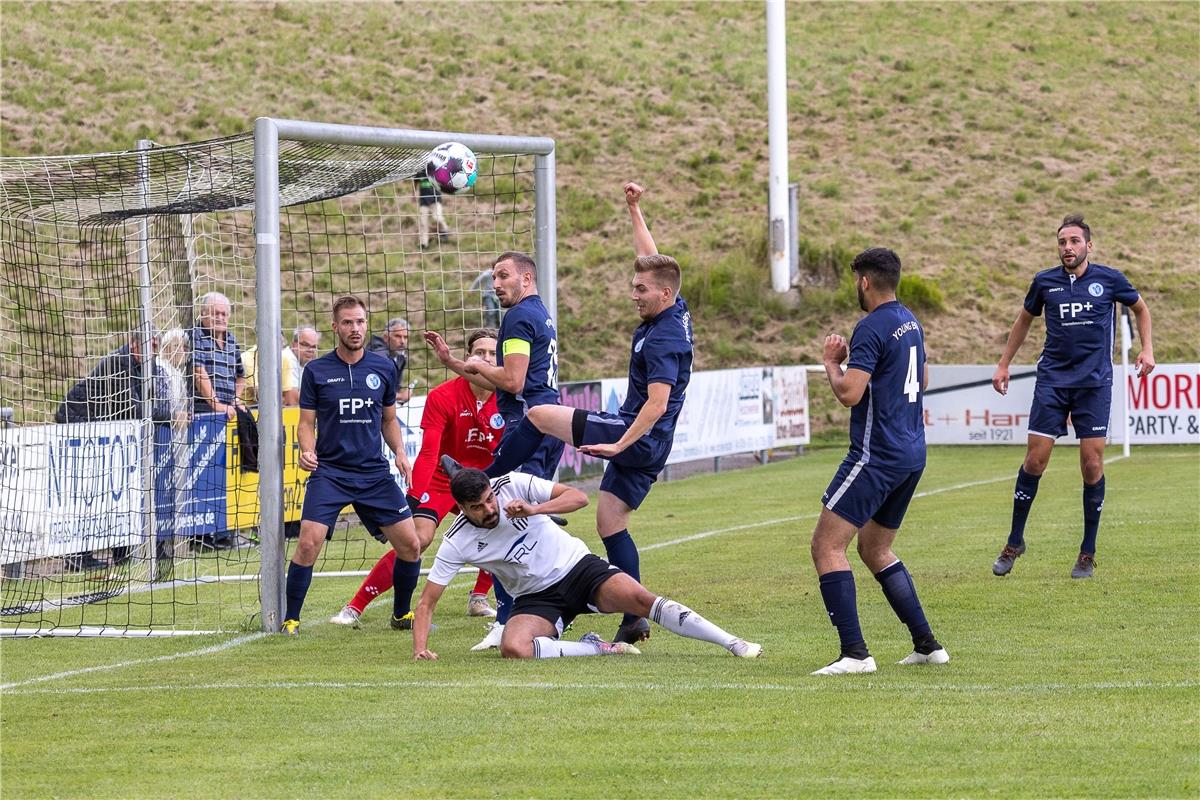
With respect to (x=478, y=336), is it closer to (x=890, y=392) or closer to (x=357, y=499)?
(x=357, y=499)

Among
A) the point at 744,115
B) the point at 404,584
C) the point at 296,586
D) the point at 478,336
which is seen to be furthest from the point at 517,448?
the point at 744,115

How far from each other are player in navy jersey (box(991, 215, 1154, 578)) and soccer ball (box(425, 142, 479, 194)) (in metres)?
4.06

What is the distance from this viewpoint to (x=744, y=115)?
50656mm

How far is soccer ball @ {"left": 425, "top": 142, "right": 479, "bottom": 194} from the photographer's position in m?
10.1

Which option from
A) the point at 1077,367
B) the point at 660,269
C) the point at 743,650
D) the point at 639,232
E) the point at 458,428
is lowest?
the point at 743,650

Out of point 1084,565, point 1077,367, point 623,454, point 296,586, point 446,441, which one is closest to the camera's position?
point 623,454

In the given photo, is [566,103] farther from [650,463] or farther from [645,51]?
[650,463]

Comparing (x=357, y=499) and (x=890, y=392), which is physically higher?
(x=890, y=392)

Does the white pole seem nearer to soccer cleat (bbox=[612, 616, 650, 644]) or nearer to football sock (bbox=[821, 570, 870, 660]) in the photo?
soccer cleat (bbox=[612, 616, 650, 644])

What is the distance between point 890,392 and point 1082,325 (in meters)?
4.25

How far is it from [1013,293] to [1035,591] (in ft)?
100

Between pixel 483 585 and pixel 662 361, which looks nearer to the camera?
pixel 662 361

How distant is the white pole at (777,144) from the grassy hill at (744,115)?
1082 millimetres

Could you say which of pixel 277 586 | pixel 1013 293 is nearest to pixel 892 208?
pixel 1013 293
